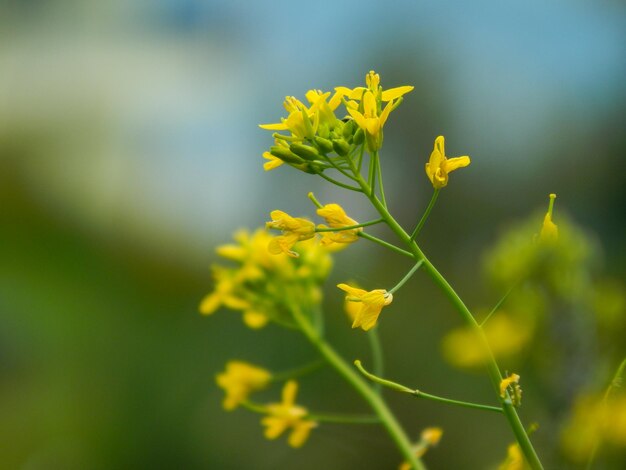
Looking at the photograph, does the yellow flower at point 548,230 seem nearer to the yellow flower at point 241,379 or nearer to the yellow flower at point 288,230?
the yellow flower at point 288,230

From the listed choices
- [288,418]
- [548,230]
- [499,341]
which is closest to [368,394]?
[288,418]

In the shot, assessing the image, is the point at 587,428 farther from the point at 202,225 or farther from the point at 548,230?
the point at 202,225

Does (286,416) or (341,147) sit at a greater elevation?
(341,147)

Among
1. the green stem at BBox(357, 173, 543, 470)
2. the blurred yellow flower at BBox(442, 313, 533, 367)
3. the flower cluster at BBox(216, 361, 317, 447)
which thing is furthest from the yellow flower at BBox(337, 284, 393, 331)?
the blurred yellow flower at BBox(442, 313, 533, 367)

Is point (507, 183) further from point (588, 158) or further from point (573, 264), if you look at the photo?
point (573, 264)

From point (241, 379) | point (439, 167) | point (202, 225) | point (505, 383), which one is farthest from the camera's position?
point (202, 225)
